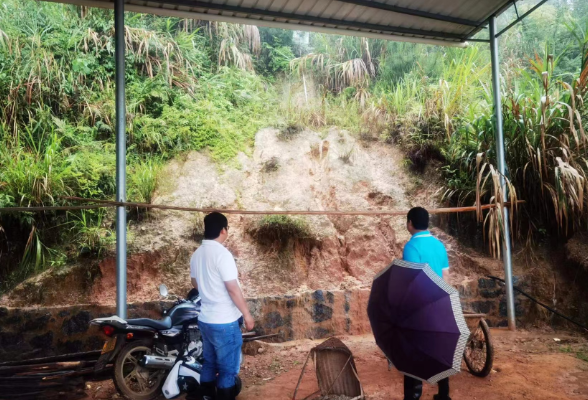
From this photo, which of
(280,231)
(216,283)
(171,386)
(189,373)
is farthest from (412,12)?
(171,386)

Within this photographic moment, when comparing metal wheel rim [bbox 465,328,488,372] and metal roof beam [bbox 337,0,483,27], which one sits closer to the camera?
metal wheel rim [bbox 465,328,488,372]

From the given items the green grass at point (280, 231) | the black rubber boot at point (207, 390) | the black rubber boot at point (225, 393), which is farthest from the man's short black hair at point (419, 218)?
the green grass at point (280, 231)

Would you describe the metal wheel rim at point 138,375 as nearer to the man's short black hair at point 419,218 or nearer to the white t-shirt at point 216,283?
→ the white t-shirt at point 216,283

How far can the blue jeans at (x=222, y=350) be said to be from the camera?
280 cm

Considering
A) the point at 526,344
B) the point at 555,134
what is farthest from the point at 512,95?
the point at 526,344

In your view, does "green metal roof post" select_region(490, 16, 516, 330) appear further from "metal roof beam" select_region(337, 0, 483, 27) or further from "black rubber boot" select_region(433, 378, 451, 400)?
"black rubber boot" select_region(433, 378, 451, 400)

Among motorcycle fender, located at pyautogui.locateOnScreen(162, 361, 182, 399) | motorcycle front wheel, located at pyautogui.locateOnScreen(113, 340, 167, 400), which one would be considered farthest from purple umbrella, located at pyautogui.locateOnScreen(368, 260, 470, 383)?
motorcycle front wheel, located at pyautogui.locateOnScreen(113, 340, 167, 400)

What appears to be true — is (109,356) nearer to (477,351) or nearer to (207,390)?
(207,390)

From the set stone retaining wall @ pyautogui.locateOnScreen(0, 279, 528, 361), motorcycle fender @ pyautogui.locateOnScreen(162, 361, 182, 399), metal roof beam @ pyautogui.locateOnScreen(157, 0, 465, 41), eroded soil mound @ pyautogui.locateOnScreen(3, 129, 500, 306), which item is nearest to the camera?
motorcycle fender @ pyautogui.locateOnScreen(162, 361, 182, 399)

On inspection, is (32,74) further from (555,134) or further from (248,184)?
(555,134)

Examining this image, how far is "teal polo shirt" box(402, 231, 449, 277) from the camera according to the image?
9.14 ft

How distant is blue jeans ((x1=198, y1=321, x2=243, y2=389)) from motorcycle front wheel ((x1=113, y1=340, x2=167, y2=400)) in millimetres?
737

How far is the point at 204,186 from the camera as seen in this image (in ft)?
18.8

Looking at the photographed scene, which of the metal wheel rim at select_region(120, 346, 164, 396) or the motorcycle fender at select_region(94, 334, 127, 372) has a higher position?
the motorcycle fender at select_region(94, 334, 127, 372)
